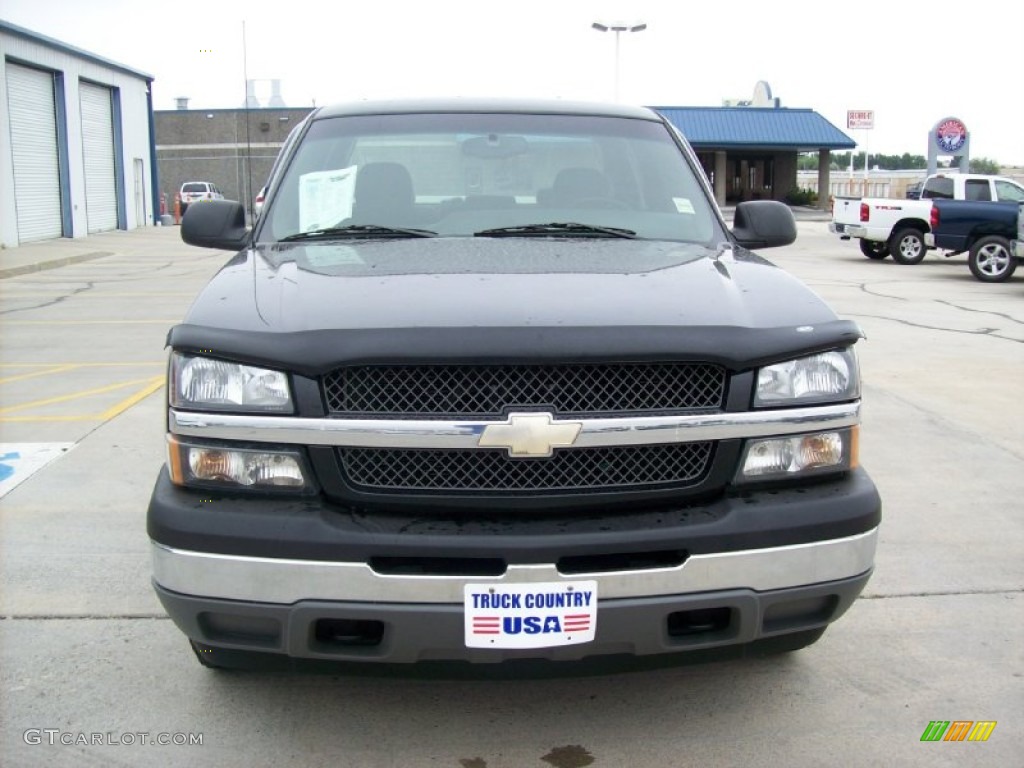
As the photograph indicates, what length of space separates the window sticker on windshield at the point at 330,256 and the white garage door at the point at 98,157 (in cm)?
2977

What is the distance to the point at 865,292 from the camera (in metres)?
15.5

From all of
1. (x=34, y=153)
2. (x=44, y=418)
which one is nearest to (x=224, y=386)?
(x=44, y=418)

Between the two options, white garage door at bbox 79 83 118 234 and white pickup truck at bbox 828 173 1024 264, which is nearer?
white pickup truck at bbox 828 173 1024 264

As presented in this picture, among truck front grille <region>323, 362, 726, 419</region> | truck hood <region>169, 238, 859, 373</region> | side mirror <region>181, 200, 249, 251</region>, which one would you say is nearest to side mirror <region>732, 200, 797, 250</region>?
truck hood <region>169, 238, 859, 373</region>

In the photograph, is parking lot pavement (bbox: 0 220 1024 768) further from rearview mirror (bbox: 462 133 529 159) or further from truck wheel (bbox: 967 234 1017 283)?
truck wheel (bbox: 967 234 1017 283)

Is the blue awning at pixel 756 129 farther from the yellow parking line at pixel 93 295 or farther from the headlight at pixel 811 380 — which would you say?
the headlight at pixel 811 380

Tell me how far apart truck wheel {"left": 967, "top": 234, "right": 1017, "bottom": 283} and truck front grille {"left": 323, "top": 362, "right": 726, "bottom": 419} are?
1692 cm

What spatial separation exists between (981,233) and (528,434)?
17.7 meters

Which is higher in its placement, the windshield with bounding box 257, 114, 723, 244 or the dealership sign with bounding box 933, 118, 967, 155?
the dealership sign with bounding box 933, 118, 967, 155

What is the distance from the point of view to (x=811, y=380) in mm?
2756

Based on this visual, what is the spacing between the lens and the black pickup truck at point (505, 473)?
2.45 metres

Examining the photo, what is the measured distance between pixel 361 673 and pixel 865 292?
14.3 metres

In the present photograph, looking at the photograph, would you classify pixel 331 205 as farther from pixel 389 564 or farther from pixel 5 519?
pixel 5 519

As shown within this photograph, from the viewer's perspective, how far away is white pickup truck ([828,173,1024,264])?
63.1ft
